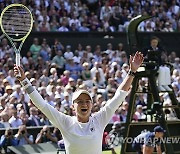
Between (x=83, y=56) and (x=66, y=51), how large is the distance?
0.72 metres

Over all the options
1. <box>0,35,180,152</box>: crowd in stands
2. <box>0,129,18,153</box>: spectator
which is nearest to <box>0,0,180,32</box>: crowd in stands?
<box>0,35,180,152</box>: crowd in stands

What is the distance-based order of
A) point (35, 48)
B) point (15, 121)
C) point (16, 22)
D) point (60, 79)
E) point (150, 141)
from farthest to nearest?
point (35, 48) < point (60, 79) < point (15, 121) < point (150, 141) < point (16, 22)

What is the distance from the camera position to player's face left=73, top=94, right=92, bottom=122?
565cm

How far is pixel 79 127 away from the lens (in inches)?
223

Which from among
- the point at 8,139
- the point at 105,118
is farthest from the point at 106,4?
the point at 105,118

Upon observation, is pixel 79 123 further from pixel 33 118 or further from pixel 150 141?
pixel 33 118

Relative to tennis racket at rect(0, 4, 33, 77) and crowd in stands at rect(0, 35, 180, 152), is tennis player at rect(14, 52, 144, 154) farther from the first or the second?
crowd in stands at rect(0, 35, 180, 152)

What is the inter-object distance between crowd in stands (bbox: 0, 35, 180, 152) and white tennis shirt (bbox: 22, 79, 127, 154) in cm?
903

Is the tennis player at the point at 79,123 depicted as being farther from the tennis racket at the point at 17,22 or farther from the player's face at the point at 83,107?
the tennis racket at the point at 17,22

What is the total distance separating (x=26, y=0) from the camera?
22422 millimetres

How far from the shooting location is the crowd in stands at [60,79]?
15.8m


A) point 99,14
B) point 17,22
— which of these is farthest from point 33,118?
point 99,14

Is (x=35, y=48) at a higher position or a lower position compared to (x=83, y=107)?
higher

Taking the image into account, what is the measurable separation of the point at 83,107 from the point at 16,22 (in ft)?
9.01
